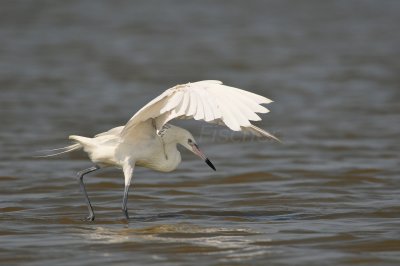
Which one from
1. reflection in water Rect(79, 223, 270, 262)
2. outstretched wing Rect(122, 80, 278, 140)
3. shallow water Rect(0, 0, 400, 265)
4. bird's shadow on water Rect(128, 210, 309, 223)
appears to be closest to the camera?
outstretched wing Rect(122, 80, 278, 140)

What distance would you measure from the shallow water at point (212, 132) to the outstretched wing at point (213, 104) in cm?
107

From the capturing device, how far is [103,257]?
7.33m

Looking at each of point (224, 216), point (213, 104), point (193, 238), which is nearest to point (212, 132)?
point (224, 216)

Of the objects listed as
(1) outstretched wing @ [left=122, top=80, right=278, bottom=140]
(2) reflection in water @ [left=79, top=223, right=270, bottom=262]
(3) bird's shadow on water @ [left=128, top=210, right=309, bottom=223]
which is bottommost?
(2) reflection in water @ [left=79, top=223, right=270, bottom=262]

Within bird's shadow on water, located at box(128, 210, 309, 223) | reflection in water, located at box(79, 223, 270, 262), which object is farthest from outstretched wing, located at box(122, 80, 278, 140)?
bird's shadow on water, located at box(128, 210, 309, 223)

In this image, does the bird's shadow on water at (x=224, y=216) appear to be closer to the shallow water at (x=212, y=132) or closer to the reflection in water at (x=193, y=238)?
the shallow water at (x=212, y=132)

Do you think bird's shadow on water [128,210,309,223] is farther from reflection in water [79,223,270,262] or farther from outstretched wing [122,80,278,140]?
outstretched wing [122,80,278,140]

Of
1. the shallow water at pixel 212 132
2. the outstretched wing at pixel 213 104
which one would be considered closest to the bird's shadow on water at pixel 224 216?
the shallow water at pixel 212 132

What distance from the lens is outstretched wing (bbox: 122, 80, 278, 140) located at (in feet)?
23.9

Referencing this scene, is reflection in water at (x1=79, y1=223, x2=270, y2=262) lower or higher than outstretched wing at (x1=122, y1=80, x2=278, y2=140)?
lower

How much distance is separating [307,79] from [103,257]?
12.8 meters

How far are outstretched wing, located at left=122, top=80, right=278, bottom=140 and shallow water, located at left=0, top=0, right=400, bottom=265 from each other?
3.53ft

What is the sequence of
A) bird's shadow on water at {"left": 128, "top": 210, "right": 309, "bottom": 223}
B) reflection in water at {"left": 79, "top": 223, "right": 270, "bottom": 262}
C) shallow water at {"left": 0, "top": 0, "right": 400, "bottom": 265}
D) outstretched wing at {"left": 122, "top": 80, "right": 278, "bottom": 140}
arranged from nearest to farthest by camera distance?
outstretched wing at {"left": 122, "top": 80, "right": 278, "bottom": 140}
reflection in water at {"left": 79, "top": 223, "right": 270, "bottom": 262}
shallow water at {"left": 0, "top": 0, "right": 400, "bottom": 265}
bird's shadow on water at {"left": 128, "top": 210, "right": 309, "bottom": 223}

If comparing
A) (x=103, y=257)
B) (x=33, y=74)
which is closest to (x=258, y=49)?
(x=33, y=74)
